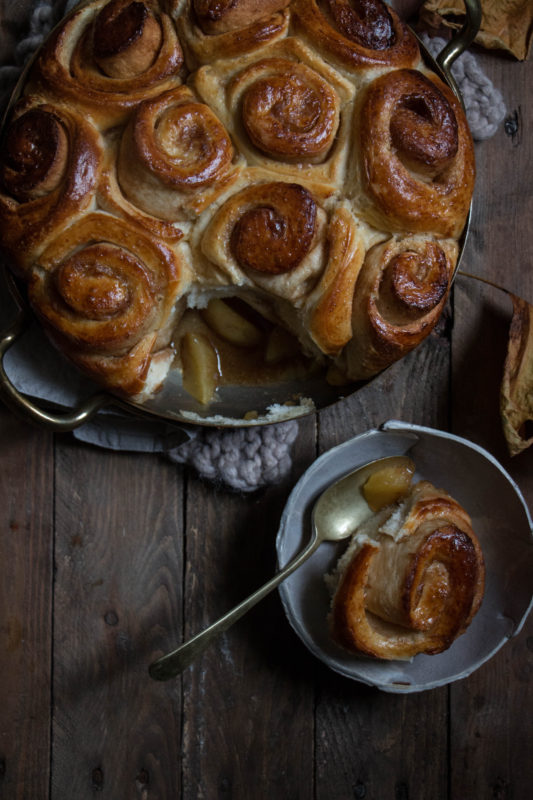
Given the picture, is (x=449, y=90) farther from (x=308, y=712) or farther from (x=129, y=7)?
(x=308, y=712)

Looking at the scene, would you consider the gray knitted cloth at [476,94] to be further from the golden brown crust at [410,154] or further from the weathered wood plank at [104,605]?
the weathered wood plank at [104,605]

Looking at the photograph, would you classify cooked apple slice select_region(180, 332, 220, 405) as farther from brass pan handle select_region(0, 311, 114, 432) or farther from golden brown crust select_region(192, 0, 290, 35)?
golden brown crust select_region(192, 0, 290, 35)

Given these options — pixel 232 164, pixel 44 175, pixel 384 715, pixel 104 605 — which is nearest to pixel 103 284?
pixel 44 175

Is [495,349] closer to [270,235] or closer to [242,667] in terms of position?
[270,235]

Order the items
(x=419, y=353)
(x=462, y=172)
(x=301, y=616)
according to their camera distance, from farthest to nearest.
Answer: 1. (x=419, y=353)
2. (x=301, y=616)
3. (x=462, y=172)

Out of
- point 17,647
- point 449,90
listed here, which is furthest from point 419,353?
point 17,647

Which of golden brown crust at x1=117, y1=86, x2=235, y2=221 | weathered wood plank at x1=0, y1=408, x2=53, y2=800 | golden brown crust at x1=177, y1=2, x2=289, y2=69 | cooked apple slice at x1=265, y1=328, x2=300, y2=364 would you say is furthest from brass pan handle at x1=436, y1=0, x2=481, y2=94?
weathered wood plank at x1=0, y1=408, x2=53, y2=800
